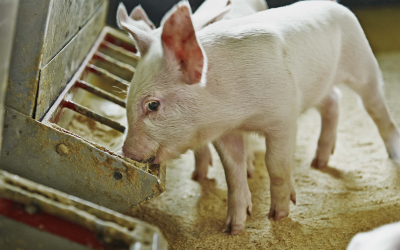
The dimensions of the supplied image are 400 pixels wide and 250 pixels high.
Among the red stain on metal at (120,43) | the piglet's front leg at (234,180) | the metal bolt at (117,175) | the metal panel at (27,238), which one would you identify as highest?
the metal panel at (27,238)

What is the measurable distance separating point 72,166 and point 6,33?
654mm

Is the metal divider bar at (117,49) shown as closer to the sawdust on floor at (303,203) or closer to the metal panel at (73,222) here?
the sawdust on floor at (303,203)

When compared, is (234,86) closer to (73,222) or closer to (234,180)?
(234,180)

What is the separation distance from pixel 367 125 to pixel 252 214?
6.06 feet

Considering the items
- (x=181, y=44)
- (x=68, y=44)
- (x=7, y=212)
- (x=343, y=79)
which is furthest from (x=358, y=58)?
(x=7, y=212)

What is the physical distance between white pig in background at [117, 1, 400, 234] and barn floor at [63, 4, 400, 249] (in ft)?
0.49

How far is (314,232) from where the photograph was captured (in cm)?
223

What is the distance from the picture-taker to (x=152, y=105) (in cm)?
191

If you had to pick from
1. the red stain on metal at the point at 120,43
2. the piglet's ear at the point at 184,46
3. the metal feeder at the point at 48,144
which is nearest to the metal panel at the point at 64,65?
the metal feeder at the point at 48,144

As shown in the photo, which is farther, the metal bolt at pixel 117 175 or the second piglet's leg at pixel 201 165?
the second piglet's leg at pixel 201 165

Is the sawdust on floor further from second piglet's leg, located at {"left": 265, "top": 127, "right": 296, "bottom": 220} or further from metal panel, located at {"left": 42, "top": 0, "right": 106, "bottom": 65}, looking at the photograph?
metal panel, located at {"left": 42, "top": 0, "right": 106, "bottom": 65}

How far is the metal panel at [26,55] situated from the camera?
1.74m

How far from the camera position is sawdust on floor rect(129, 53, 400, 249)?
220 centimetres

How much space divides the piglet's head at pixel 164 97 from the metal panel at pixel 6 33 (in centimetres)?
51
